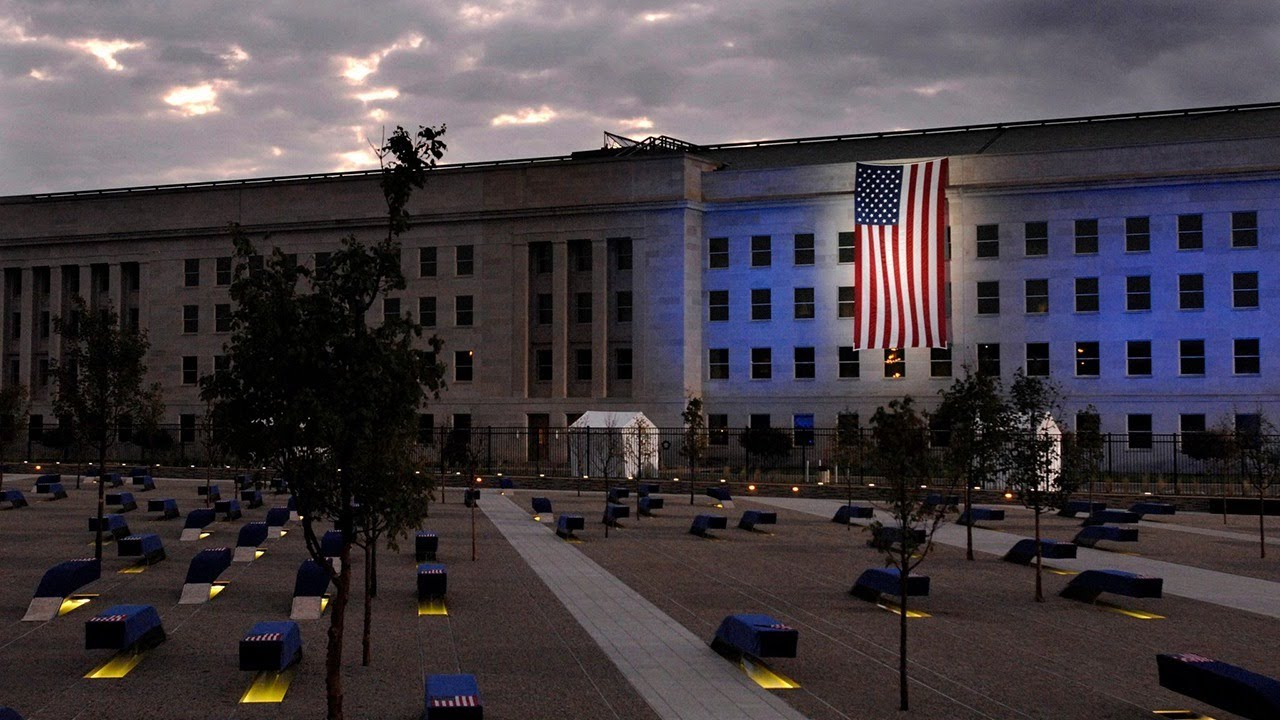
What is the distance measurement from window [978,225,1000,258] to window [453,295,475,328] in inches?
1270

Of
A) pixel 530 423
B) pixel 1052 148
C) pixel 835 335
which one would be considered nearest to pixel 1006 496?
pixel 835 335

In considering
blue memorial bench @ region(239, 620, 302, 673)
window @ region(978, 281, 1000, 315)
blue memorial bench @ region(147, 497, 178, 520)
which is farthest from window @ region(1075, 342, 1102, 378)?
blue memorial bench @ region(239, 620, 302, 673)

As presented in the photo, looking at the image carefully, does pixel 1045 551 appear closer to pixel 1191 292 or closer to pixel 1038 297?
pixel 1038 297

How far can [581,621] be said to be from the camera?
21594mm

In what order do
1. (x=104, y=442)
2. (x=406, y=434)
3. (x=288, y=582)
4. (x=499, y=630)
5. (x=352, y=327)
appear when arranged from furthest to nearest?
(x=104, y=442) → (x=288, y=582) → (x=499, y=630) → (x=406, y=434) → (x=352, y=327)

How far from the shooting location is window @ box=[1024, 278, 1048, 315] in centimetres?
7050

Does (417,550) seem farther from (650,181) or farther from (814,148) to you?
(814,148)

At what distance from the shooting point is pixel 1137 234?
69.4 m

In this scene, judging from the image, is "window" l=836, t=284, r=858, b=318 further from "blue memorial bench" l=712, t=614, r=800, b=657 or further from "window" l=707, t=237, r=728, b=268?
"blue memorial bench" l=712, t=614, r=800, b=657

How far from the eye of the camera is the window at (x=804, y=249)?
2933 inches

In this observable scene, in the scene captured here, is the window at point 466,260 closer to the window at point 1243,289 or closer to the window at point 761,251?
the window at point 761,251

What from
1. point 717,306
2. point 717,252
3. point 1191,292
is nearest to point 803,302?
point 717,306

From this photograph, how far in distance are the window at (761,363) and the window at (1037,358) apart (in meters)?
15.1

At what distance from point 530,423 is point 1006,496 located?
114 feet
